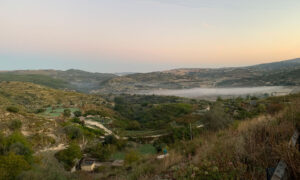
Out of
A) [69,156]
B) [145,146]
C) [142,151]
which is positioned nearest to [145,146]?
[145,146]

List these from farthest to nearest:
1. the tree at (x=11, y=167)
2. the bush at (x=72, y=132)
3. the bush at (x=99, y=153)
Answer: the bush at (x=72, y=132) → the bush at (x=99, y=153) → the tree at (x=11, y=167)

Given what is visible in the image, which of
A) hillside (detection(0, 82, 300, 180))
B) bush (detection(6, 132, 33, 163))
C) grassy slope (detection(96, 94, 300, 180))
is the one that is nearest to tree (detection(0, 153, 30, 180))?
hillside (detection(0, 82, 300, 180))

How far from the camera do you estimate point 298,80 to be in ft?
269

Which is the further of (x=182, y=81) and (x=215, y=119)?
(x=182, y=81)

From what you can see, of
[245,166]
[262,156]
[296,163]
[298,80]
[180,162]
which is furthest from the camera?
[298,80]

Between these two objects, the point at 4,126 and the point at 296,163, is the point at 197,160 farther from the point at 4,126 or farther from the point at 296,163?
the point at 4,126

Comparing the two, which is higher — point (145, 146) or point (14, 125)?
point (14, 125)

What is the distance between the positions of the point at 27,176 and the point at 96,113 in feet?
143

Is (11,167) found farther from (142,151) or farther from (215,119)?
(215,119)

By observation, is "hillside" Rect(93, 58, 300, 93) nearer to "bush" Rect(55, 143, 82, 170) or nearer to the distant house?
the distant house

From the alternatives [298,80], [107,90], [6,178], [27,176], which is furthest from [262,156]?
[107,90]

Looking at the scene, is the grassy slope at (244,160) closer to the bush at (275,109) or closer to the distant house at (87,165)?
the bush at (275,109)

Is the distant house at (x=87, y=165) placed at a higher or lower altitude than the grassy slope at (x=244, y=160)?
lower

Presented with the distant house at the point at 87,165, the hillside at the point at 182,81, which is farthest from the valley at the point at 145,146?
the hillside at the point at 182,81
